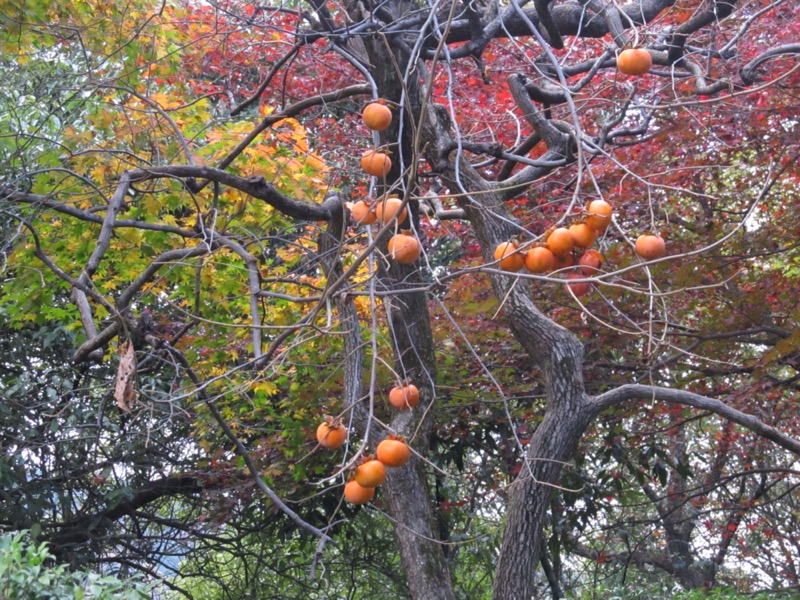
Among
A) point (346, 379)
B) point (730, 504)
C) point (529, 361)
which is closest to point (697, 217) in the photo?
point (529, 361)

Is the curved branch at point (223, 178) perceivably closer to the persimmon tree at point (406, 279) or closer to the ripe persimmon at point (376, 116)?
the persimmon tree at point (406, 279)

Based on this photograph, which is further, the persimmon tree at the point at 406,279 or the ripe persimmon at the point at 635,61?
Result: the persimmon tree at the point at 406,279

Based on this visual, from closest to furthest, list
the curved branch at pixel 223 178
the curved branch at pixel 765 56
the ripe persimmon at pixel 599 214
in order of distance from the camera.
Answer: the ripe persimmon at pixel 599 214 < the curved branch at pixel 765 56 < the curved branch at pixel 223 178

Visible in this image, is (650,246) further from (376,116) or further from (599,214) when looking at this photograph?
(376,116)

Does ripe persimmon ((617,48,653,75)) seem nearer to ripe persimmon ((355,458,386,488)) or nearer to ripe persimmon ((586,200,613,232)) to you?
ripe persimmon ((586,200,613,232))

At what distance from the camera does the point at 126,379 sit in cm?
181

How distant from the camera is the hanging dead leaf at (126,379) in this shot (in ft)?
5.87

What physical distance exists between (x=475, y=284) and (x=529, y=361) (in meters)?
0.63

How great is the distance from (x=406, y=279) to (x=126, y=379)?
1.72 m

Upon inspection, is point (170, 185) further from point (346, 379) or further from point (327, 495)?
point (327, 495)

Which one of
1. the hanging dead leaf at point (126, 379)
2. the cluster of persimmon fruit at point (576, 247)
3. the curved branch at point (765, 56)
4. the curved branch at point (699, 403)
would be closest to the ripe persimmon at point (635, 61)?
the cluster of persimmon fruit at point (576, 247)

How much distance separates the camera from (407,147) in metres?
3.30

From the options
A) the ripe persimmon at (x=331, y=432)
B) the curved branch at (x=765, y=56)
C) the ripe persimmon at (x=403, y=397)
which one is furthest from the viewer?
the curved branch at (x=765, y=56)

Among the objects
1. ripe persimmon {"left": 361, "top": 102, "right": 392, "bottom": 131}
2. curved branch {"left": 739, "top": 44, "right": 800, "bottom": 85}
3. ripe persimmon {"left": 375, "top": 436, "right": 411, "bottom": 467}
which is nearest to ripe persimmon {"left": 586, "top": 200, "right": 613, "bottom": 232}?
ripe persimmon {"left": 361, "top": 102, "right": 392, "bottom": 131}
